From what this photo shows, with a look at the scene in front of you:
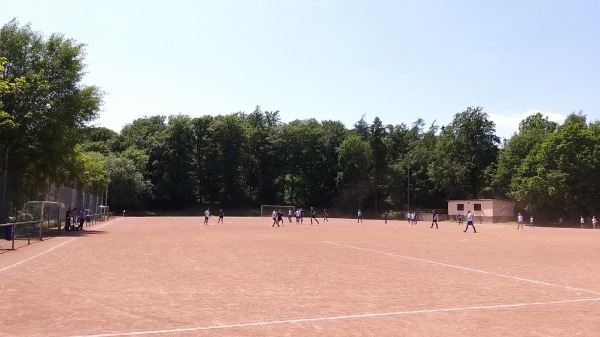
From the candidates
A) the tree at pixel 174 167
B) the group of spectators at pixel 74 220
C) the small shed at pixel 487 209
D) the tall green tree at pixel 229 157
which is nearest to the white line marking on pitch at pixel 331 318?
the group of spectators at pixel 74 220

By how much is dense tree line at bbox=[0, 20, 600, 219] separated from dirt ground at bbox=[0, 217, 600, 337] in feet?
169

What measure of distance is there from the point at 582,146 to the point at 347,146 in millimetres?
45696

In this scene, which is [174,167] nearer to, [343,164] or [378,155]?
[343,164]

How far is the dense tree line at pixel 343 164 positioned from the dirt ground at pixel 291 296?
51.4 metres

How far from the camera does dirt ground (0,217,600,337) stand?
804 centimetres

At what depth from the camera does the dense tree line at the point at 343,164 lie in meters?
74.8

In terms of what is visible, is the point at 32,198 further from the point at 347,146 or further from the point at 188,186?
the point at 347,146

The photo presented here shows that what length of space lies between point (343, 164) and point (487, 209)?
119 feet

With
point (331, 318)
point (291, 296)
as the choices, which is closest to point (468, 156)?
point (291, 296)

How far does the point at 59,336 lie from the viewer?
7.24 meters

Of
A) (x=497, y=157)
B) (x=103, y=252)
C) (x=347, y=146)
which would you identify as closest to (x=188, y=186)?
(x=347, y=146)

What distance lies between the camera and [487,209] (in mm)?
78188

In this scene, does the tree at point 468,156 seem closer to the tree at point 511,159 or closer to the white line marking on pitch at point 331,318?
the tree at point 511,159

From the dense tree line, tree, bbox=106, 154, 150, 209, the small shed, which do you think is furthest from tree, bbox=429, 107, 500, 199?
Answer: tree, bbox=106, 154, 150, 209
